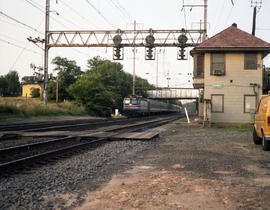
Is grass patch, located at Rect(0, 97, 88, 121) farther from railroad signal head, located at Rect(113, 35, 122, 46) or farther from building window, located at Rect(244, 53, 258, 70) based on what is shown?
building window, located at Rect(244, 53, 258, 70)

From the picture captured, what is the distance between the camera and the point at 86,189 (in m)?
4.79

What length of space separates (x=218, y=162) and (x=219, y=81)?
50.9 feet

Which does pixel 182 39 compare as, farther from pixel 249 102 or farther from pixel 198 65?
pixel 249 102

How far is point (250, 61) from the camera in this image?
70.7 ft

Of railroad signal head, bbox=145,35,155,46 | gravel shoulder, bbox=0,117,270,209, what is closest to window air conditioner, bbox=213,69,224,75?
railroad signal head, bbox=145,35,155,46

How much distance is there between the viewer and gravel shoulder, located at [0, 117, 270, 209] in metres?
4.04

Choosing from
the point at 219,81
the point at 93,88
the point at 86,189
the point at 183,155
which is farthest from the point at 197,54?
the point at 93,88

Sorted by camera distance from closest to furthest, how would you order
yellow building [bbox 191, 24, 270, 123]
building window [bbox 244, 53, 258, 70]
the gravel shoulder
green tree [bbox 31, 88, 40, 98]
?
the gravel shoulder → yellow building [bbox 191, 24, 270, 123] → building window [bbox 244, 53, 258, 70] → green tree [bbox 31, 88, 40, 98]

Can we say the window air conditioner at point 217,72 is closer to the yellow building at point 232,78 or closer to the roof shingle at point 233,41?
the yellow building at point 232,78

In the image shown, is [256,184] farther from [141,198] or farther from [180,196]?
[141,198]

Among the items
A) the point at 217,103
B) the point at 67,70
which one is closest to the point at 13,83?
the point at 67,70

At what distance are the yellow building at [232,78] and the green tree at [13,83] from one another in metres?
103

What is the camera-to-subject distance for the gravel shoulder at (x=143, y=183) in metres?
4.04

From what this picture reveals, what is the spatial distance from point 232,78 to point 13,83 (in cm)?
10492
